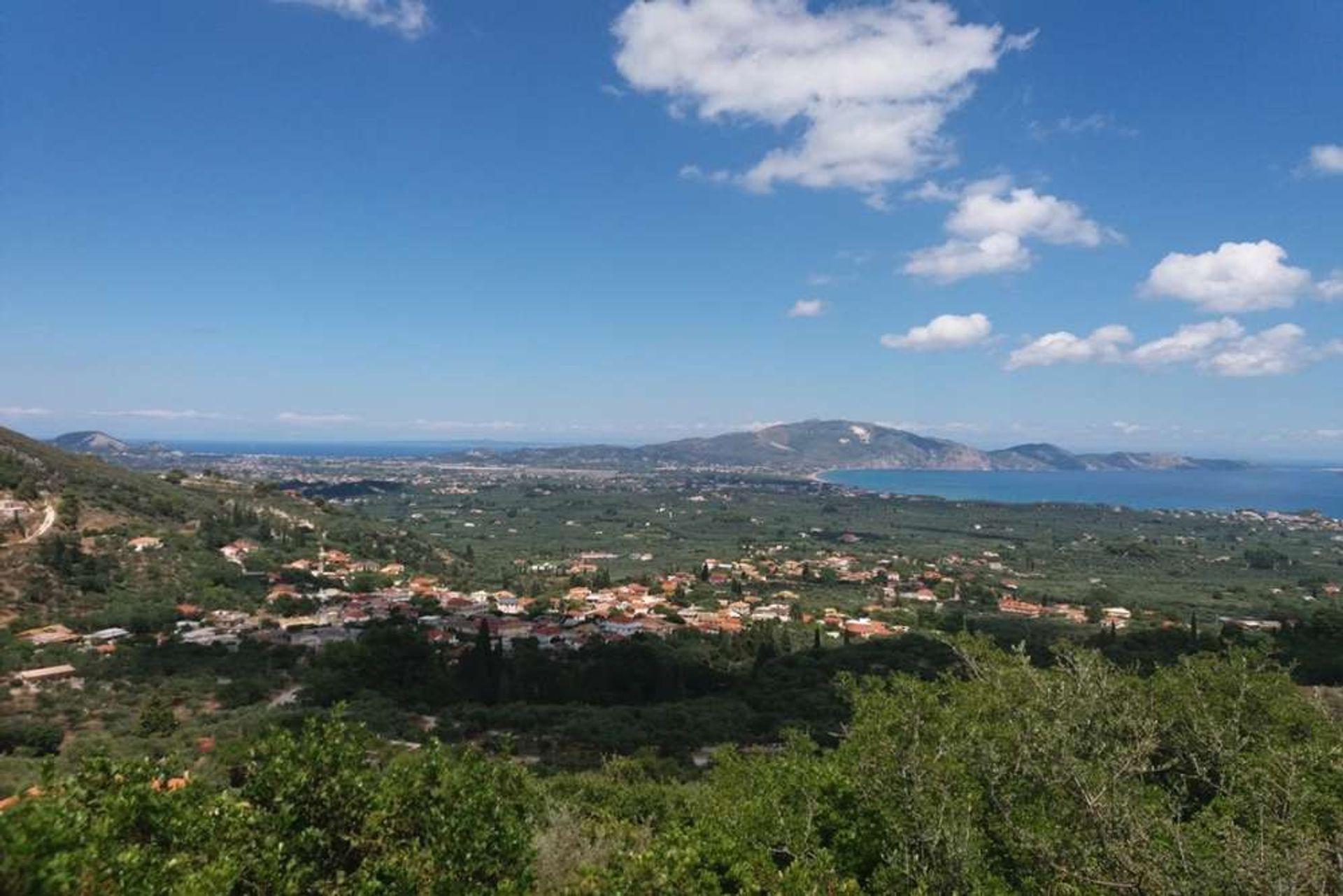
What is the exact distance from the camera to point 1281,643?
41.9m

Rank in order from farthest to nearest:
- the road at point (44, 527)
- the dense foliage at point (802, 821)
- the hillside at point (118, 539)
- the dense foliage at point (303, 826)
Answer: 1. the road at point (44, 527)
2. the hillside at point (118, 539)
3. the dense foliage at point (802, 821)
4. the dense foliage at point (303, 826)

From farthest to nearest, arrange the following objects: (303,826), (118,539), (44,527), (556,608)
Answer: (556,608)
(118,539)
(44,527)
(303,826)

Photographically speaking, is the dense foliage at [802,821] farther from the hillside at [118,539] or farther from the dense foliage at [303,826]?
the hillside at [118,539]

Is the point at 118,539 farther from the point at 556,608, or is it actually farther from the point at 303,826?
the point at 303,826

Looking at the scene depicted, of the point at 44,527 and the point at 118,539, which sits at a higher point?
the point at 44,527

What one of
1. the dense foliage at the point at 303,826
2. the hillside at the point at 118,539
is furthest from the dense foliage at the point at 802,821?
the hillside at the point at 118,539

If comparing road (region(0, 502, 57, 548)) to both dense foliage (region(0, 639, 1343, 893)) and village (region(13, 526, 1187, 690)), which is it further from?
dense foliage (region(0, 639, 1343, 893))

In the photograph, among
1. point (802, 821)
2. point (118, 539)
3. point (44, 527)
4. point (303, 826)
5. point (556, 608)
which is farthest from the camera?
point (556, 608)

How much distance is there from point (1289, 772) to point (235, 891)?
1309 centimetres

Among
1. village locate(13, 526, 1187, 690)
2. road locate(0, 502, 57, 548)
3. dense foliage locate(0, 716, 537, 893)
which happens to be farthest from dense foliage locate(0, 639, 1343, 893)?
road locate(0, 502, 57, 548)

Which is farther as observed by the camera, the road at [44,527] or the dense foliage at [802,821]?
the road at [44,527]

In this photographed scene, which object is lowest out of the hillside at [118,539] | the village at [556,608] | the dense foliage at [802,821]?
the village at [556,608]

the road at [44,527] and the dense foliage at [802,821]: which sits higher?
the dense foliage at [802,821]

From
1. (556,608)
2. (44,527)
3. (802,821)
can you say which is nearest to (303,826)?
(802,821)
